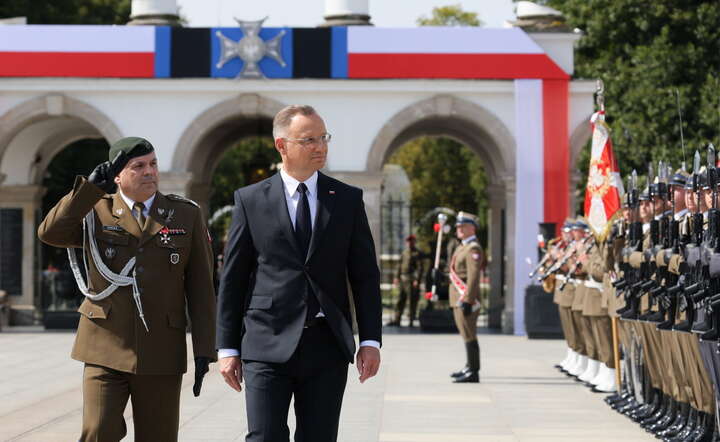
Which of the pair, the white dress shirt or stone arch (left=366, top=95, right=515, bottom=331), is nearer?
the white dress shirt

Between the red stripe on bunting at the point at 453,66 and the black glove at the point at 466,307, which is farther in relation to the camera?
the red stripe on bunting at the point at 453,66

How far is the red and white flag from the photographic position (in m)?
15.1

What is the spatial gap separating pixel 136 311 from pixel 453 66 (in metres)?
18.8

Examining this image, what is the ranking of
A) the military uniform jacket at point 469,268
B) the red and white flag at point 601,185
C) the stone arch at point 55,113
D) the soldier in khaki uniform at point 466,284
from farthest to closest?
the stone arch at point 55,113 < the soldier in khaki uniform at point 466,284 < the military uniform jacket at point 469,268 < the red and white flag at point 601,185

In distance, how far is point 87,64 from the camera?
82.9 ft

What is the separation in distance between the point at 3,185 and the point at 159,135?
4.20 m

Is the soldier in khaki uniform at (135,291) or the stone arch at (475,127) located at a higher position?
the stone arch at (475,127)

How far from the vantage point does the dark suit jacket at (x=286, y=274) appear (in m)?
6.33

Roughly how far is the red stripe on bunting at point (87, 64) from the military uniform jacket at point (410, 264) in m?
5.88

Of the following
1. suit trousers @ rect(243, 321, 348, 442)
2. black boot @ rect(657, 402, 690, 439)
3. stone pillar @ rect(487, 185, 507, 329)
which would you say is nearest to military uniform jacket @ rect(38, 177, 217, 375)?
suit trousers @ rect(243, 321, 348, 442)

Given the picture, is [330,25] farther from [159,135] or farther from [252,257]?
[252,257]

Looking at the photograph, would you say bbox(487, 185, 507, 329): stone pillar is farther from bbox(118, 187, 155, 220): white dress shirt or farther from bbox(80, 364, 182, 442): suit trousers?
bbox(80, 364, 182, 442): suit trousers

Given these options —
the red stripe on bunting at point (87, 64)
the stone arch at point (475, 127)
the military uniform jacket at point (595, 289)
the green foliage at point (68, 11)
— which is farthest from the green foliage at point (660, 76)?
the military uniform jacket at point (595, 289)

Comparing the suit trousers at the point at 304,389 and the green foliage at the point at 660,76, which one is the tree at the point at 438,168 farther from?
the suit trousers at the point at 304,389
